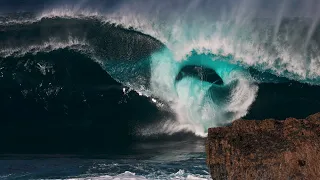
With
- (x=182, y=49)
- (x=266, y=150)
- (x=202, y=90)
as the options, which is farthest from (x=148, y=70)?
(x=266, y=150)

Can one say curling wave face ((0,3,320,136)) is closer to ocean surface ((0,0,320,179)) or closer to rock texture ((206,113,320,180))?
ocean surface ((0,0,320,179))

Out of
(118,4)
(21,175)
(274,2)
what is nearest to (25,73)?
(118,4)

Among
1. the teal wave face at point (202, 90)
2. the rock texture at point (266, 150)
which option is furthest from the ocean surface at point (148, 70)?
the rock texture at point (266, 150)

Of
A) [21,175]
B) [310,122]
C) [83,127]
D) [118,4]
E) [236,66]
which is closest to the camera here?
[310,122]

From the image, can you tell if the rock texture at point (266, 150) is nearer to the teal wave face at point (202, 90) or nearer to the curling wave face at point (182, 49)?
the teal wave face at point (202, 90)

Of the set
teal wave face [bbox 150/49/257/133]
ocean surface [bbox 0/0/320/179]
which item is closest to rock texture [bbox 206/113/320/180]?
ocean surface [bbox 0/0/320/179]

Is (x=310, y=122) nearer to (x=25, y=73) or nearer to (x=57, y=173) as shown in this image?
(x=57, y=173)
